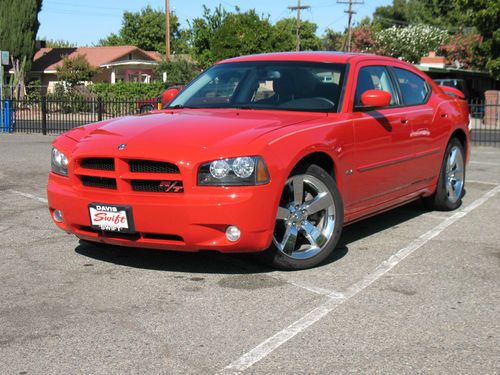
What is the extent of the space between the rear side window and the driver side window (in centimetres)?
22

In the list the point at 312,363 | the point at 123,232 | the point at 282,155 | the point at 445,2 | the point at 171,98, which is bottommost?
the point at 312,363

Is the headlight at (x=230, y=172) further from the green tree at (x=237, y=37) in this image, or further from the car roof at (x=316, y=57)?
the green tree at (x=237, y=37)

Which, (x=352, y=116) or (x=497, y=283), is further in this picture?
(x=352, y=116)

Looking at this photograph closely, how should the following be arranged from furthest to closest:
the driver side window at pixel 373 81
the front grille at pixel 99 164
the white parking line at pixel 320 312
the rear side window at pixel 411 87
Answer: the rear side window at pixel 411 87
the driver side window at pixel 373 81
the front grille at pixel 99 164
the white parking line at pixel 320 312

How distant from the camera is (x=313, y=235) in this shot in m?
5.18

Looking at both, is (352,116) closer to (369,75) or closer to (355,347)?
(369,75)

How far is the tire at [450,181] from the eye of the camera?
24.3ft

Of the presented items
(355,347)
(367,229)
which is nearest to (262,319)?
(355,347)

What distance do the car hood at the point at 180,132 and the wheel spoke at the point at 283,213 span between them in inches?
21.7

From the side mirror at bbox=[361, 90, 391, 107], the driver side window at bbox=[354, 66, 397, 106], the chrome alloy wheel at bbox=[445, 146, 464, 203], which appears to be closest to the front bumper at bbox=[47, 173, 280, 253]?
the side mirror at bbox=[361, 90, 391, 107]

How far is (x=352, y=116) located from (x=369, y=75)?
0.75 metres

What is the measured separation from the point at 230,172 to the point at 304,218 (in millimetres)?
807

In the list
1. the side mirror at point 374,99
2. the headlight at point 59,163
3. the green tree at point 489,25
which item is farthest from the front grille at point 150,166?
the green tree at point 489,25

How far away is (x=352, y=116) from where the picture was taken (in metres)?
5.68
